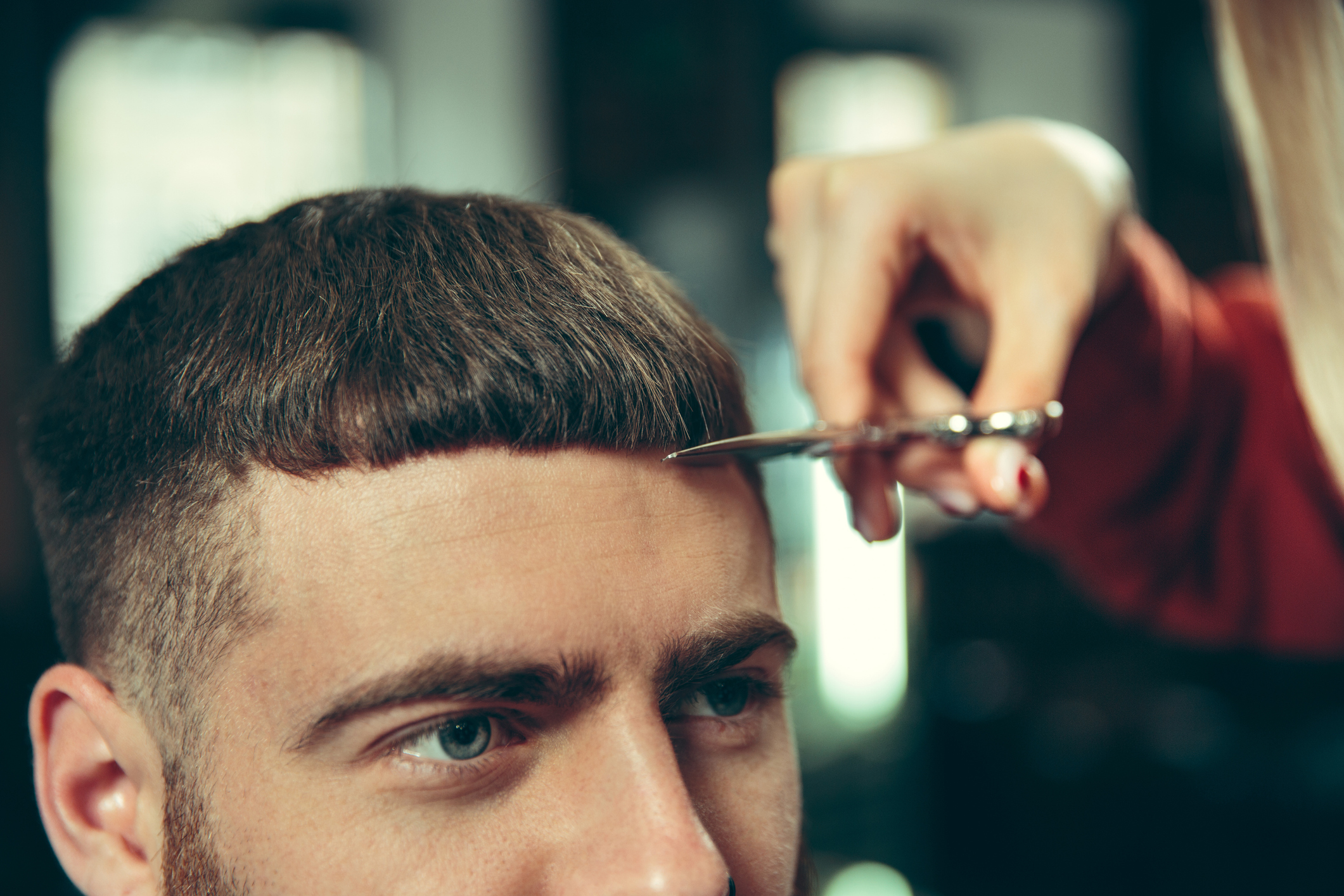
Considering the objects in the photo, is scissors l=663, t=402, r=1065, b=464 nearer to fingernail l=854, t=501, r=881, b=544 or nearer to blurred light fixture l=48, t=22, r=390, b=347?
fingernail l=854, t=501, r=881, b=544

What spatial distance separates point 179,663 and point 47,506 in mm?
251

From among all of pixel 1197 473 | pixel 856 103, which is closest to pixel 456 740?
pixel 1197 473

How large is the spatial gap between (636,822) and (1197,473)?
0.97 metres

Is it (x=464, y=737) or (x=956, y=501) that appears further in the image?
(x=956, y=501)

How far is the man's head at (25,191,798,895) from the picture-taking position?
2.45ft

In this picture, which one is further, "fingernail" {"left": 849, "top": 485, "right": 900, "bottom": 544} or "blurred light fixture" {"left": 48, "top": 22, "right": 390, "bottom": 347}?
"blurred light fixture" {"left": 48, "top": 22, "right": 390, "bottom": 347}

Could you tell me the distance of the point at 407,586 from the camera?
A: 74cm

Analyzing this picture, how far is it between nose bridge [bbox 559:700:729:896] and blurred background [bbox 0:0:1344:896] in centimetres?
219

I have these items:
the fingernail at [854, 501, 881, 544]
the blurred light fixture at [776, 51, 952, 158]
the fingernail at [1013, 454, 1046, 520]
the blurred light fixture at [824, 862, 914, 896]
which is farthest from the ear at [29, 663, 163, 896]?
the blurred light fixture at [776, 51, 952, 158]

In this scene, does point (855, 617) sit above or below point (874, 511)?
below

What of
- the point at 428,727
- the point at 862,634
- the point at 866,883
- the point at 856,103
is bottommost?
the point at 866,883

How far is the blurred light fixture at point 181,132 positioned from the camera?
322 centimetres

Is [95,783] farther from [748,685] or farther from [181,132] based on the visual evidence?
[181,132]

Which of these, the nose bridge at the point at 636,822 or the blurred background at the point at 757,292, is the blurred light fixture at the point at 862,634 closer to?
the blurred background at the point at 757,292
